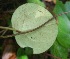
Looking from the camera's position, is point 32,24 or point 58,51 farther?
point 58,51

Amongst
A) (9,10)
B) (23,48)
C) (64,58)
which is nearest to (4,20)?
(9,10)

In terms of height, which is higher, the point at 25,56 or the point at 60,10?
the point at 60,10

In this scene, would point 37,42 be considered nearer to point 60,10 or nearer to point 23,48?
point 23,48

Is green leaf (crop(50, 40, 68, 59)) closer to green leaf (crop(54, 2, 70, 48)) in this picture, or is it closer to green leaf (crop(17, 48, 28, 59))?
green leaf (crop(54, 2, 70, 48))

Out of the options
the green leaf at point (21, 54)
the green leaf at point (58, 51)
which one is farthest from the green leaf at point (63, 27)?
the green leaf at point (21, 54)

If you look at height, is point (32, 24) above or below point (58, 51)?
above

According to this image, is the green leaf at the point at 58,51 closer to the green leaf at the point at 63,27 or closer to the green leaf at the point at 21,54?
the green leaf at the point at 63,27
